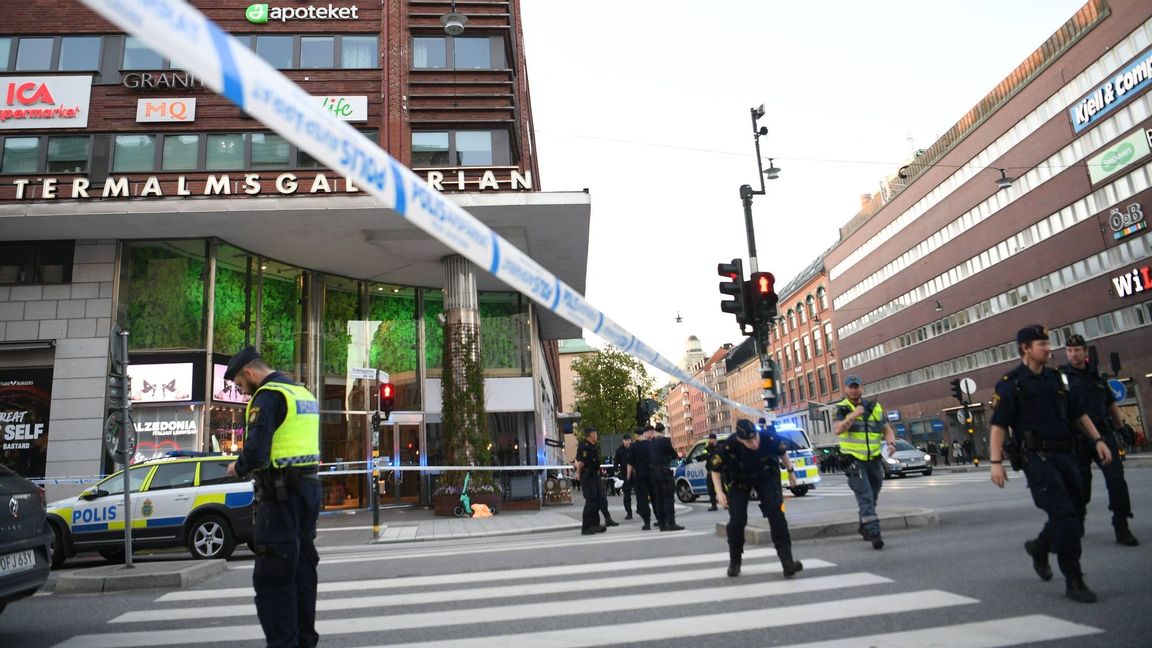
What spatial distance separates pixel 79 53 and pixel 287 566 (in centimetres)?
2422

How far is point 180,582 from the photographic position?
782 cm

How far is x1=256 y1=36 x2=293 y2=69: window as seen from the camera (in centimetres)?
2278

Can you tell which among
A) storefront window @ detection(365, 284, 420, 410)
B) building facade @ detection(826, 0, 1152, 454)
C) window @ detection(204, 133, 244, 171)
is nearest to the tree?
building facade @ detection(826, 0, 1152, 454)

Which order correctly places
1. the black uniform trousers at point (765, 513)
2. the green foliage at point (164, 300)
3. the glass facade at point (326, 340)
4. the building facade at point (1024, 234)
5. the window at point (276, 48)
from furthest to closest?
1. the building facade at point (1024, 234)
2. the window at point (276, 48)
3. the glass facade at point (326, 340)
4. the green foliage at point (164, 300)
5. the black uniform trousers at point (765, 513)

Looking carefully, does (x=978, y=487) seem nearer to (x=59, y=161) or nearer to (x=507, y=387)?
(x=507, y=387)

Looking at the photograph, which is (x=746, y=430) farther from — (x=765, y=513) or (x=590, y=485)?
(x=590, y=485)

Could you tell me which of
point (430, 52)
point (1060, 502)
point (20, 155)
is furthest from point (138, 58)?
point (1060, 502)

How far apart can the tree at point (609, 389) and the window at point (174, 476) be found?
49.3m

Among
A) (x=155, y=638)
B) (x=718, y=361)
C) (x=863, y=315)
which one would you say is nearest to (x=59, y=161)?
(x=155, y=638)

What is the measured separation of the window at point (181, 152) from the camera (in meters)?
21.2

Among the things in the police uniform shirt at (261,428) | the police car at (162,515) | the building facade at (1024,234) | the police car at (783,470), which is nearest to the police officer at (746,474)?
the police uniform shirt at (261,428)

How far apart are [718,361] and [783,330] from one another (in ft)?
186

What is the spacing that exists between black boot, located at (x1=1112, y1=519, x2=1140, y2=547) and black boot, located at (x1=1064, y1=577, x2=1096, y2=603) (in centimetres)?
244

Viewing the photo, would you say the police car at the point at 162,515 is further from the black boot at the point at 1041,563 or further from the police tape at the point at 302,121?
the black boot at the point at 1041,563
